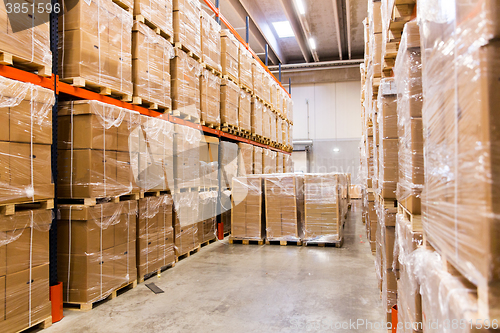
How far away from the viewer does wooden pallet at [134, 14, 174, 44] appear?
458cm

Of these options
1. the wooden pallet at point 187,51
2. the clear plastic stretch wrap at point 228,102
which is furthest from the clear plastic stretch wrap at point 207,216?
the wooden pallet at point 187,51

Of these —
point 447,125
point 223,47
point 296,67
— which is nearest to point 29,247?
point 447,125

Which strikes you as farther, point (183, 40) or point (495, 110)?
point (183, 40)

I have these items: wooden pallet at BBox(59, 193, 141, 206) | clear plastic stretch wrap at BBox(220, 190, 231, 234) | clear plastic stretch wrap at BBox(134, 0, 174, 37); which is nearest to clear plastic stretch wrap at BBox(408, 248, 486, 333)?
wooden pallet at BBox(59, 193, 141, 206)

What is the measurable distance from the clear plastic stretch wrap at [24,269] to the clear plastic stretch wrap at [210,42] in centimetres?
429

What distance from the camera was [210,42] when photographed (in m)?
6.68

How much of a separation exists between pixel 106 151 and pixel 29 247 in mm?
1253

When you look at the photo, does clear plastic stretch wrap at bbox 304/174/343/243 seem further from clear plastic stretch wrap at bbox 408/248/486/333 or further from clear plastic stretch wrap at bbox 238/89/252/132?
clear plastic stretch wrap at bbox 408/248/486/333

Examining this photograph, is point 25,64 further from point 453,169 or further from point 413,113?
point 453,169

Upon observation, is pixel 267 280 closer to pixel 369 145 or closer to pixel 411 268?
pixel 411 268

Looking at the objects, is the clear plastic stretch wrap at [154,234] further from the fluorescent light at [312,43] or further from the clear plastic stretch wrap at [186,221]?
the fluorescent light at [312,43]

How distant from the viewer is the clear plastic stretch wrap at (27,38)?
291 centimetres

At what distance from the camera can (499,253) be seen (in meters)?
0.79

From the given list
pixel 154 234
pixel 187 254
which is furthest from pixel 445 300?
pixel 187 254
